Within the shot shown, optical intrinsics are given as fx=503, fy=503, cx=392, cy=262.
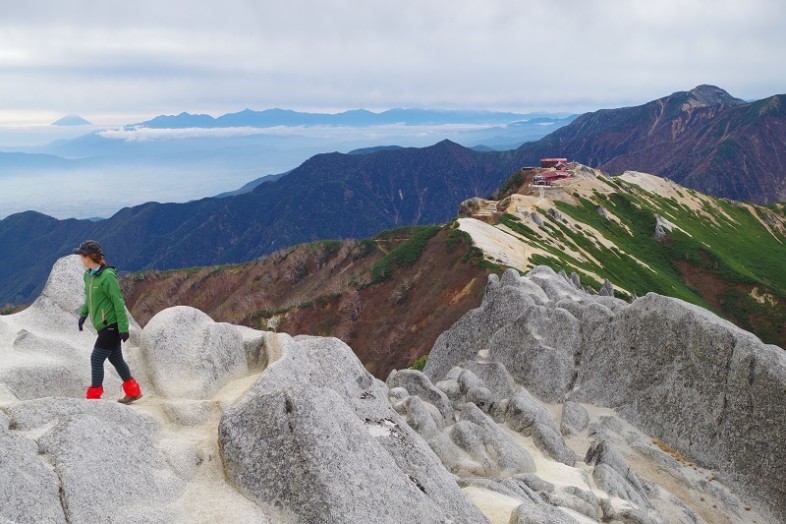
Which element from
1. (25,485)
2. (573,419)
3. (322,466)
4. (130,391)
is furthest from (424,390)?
(25,485)

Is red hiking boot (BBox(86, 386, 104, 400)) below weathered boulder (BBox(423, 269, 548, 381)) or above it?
above

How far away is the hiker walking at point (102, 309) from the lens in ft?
55.3

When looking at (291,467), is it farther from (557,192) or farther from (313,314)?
(557,192)

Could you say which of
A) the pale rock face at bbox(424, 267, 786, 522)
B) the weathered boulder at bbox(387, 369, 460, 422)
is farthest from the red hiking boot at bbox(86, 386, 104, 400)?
Answer: the pale rock face at bbox(424, 267, 786, 522)

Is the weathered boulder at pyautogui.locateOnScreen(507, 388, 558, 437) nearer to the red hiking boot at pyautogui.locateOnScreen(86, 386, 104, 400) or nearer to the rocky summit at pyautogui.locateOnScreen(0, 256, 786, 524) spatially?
the rocky summit at pyautogui.locateOnScreen(0, 256, 786, 524)

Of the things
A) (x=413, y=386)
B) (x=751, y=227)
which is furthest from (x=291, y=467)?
(x=751, y=227)

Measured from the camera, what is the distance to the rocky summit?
13914 mm

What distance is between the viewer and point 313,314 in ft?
388

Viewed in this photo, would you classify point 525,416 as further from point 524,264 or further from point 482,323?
point 524,264

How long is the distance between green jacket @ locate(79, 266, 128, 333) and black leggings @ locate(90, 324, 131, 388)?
29 centimetres

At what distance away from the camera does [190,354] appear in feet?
67.8

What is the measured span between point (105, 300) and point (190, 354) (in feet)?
15.0

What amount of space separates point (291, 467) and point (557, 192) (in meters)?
139

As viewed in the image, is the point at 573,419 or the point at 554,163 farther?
the point at 554,163
